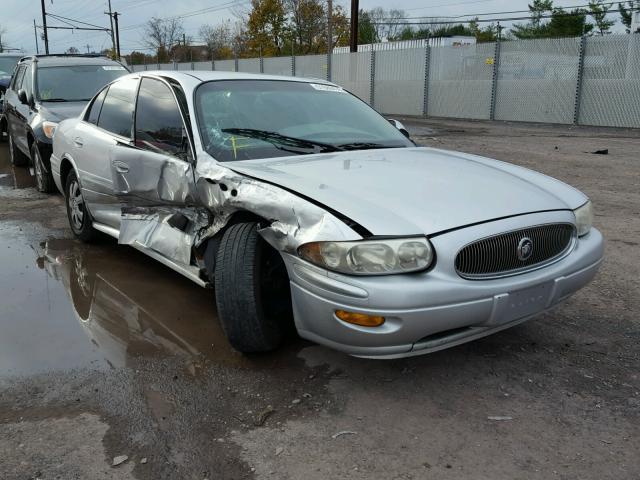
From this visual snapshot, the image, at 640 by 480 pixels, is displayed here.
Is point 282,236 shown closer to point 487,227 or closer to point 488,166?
point 487,227

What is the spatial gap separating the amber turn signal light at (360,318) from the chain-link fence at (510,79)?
630 inches

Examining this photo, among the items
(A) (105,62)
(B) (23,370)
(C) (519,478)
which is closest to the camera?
(C) (519,478)

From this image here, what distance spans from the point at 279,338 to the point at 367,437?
2.80ft

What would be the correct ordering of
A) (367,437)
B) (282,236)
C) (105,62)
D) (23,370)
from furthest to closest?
(105,62) < (23,370) < (282,236) < (367,437)

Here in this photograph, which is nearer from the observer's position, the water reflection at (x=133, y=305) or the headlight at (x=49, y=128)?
the water reflection at (x=133, y=305)

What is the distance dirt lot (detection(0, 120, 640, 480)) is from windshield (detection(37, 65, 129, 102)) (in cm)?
477

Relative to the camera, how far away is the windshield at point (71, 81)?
8656 millimetres

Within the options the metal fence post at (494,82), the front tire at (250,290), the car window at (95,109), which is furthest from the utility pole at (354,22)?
the front tire at (250,290)

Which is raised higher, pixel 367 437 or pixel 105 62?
pixel 105 62

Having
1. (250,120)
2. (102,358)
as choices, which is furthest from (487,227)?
(102,358)

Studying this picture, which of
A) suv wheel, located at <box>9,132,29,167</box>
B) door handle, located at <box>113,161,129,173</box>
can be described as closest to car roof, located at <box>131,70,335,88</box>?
door handle, located at <box>113,161,129,173</box>

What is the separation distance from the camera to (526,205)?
3125 mm

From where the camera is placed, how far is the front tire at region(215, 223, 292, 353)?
10.2 feet

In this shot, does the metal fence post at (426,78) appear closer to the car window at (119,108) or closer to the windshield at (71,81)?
the windshield at (71,81)
